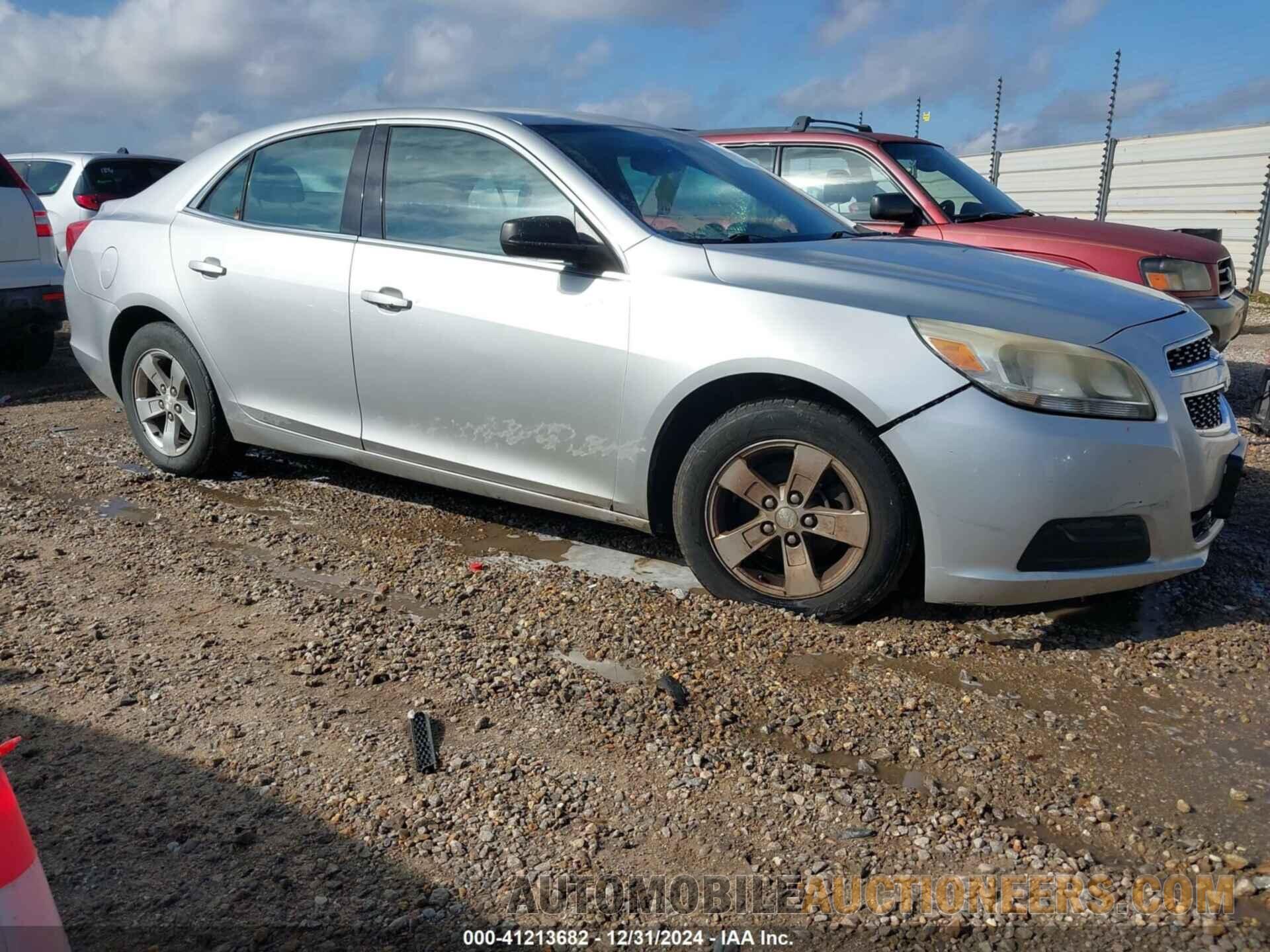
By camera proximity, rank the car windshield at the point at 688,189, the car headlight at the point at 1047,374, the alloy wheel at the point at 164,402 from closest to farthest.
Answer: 1. the car headlight at the point at 1047,374
2. the car windshield at the point at 688,189
3. the alloy wheel at the point at 164,402

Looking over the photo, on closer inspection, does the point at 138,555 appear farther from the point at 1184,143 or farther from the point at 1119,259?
the point at 1184,143

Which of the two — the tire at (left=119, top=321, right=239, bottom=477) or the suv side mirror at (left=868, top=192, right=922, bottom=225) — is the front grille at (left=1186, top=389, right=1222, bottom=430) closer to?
the suv side mirror at (left=868, top=192, right=922, bottom=225)

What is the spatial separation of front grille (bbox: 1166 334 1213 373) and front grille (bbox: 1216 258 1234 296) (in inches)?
139

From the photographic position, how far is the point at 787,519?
11.0 feet

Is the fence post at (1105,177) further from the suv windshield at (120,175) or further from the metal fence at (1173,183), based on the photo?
the suv windshield at (120,175)

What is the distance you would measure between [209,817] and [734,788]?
1254mm

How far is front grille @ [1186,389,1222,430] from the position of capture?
10.6 feet

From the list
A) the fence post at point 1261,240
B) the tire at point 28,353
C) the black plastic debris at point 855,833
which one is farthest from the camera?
the fence post at point 1261,240

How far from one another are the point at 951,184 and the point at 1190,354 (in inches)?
155

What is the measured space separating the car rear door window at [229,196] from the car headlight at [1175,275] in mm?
5113

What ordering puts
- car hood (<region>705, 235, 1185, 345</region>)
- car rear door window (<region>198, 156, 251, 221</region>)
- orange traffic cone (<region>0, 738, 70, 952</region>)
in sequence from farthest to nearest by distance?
car rear door window (<region>198, 156, 251, 221</region>) < car hood (<region>705, 235, 1185, 345</region>) < orange traffic cone (<region>0, 738, 70, 952</region>)

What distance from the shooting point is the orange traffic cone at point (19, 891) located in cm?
131

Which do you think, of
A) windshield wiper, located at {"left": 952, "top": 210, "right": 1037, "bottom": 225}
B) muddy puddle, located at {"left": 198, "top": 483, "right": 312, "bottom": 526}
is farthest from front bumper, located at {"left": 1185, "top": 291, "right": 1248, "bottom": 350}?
muddy puddle, located at {"left": 198, "top": 483, "right": 312, "bottom": 526}

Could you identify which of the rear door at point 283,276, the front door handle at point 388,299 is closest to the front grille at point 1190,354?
the front door handle at point 388,299
